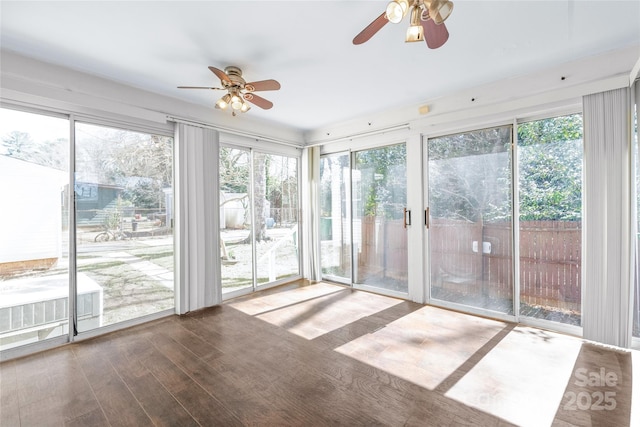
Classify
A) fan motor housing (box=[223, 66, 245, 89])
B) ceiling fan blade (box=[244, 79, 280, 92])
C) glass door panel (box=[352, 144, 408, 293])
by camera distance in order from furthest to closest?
glass door panel (box=[352, 144, 408, 293]) < fan motor housing (box=[223, 66, 245, 89]) < ceiling fan blade (box=[244, 79, 280, 92])

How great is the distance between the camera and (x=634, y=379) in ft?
6.85

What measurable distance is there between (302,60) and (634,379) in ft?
12.0

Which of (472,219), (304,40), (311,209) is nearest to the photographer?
(304,40)

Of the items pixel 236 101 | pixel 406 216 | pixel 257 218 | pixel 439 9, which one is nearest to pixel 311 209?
pixel 257 218

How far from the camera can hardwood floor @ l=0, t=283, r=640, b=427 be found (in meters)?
1.79

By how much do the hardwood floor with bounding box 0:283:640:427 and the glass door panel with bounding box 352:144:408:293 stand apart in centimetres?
114

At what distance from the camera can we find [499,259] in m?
3.31

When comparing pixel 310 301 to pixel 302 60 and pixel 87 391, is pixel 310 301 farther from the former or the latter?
pixel 302 60

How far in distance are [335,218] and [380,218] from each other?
2.87 ft

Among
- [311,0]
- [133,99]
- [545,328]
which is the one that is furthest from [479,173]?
[133,99]

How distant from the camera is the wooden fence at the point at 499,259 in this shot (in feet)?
9.57

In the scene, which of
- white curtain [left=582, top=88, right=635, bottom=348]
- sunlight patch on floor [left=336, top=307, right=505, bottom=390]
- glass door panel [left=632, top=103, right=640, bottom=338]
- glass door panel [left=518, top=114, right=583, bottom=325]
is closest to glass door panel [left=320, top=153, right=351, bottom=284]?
sunlight patch on floor [left=336, top=307, right=505, bottom=390]

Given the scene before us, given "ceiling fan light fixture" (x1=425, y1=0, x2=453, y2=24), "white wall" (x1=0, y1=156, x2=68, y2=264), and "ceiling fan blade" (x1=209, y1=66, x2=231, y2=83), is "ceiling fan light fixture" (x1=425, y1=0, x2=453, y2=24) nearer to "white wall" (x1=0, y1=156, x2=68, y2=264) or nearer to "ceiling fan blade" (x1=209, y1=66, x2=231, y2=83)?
"ceiling fan blade" (x1=209, y1=66, x2=231, y2=83)

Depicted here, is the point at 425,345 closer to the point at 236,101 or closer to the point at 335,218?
the point at 335,218
